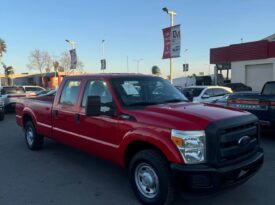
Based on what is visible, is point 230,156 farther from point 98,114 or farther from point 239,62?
point 239,62

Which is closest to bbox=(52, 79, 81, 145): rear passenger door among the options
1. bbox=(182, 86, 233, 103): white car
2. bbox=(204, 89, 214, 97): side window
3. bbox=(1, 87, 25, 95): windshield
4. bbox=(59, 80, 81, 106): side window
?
bbox=(59, 80, 81, 106): side window

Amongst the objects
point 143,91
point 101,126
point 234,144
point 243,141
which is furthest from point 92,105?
point 243,141

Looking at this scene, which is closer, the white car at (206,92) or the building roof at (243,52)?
the white car at (206,92)

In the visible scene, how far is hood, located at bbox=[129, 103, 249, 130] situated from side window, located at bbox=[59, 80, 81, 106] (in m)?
1.77

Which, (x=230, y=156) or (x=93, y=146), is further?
(x=93, y=146)

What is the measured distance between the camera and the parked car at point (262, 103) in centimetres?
909

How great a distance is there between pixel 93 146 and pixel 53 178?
1049mm

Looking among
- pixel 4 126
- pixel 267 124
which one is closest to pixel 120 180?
pixel 267 124

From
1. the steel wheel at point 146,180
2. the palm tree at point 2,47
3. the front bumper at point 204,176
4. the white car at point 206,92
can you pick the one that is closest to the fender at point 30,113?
the steel wheel at point 146,180

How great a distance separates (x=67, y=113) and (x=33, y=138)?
7.62 feet

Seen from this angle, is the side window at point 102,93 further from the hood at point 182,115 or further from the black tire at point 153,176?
the black tire at point 153,176

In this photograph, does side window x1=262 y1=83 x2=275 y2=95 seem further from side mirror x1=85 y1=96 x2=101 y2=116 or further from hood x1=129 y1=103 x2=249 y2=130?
side mirror x1=85 y1=96 x2=101 y2=116

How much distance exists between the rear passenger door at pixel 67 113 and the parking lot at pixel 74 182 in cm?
68

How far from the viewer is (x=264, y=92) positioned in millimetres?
9953
